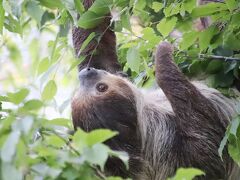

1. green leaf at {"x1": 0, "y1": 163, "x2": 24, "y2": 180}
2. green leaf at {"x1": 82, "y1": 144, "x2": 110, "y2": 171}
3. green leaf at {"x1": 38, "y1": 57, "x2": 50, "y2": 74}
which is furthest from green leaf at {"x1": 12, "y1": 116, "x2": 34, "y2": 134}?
green leaf at {"x1": 38, "y1": 57, "x2": 50, "y2": 74}

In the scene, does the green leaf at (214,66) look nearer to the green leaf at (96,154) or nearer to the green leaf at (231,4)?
the green leaf at (231,4)

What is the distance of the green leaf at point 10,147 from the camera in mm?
1979

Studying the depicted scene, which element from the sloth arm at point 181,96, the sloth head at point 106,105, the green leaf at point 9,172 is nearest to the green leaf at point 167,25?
the sloth arm at point 181,96

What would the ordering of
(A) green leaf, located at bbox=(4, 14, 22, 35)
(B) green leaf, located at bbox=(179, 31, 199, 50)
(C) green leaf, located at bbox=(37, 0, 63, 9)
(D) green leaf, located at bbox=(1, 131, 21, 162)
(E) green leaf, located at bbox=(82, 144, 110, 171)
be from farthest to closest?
(B) green leaf, located at bbox=(179, 31, 199, 50)
(A) green leaf, located at bbox=(4, 14, 22, 35)
(C) green leaf, located at bbox=(37, 0, 63, 9)
(E) green leaf, located at bbox=(82, 144, 110, 171)
(D) green leaf, located at bbox=(1, 131, 21, 162)

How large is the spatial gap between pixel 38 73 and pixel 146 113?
3.29ft

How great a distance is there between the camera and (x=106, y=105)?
4.21 metres

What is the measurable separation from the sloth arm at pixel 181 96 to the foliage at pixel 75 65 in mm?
124

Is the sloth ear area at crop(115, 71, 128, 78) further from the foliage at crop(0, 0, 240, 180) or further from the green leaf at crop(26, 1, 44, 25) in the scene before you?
the green leaf at crop(26, 1, 44, 25)

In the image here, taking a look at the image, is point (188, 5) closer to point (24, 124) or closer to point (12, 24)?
point (12, 24)

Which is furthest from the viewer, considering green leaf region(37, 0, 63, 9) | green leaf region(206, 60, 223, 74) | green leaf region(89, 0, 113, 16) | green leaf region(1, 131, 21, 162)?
green leaf region(206, 60, 223, 74)

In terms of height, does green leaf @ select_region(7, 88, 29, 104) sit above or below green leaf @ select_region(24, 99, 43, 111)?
above

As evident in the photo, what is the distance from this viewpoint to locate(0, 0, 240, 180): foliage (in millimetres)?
2141

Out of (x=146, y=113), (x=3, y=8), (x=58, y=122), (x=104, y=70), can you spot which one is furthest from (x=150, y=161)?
(x=58, y=122)

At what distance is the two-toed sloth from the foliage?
15 cm
